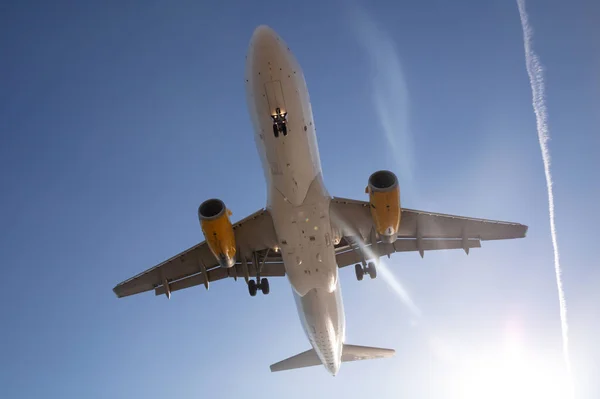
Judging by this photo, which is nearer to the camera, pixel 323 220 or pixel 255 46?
pixel 255 46

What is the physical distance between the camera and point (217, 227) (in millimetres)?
17094

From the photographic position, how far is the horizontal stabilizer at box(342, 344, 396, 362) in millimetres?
27109

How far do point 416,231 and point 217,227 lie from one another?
27.0 ft

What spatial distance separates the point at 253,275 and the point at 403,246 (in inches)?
256

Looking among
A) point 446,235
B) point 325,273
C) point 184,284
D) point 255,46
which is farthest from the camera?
point 184,284

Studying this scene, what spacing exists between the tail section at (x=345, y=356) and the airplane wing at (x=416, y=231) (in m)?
7.63

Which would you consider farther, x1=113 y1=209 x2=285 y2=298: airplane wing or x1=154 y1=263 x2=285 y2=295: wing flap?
x1=154 y1=263 x2=285 y2=295: wing flap

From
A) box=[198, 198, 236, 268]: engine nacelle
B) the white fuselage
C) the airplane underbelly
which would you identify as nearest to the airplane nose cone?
the white fuselage

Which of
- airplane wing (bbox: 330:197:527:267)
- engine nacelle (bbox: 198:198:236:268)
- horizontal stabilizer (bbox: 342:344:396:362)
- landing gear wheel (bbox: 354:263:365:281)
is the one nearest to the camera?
engine nacelle (bbox: 198:198:236:268)

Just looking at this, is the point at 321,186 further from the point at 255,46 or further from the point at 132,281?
the point at 132,281

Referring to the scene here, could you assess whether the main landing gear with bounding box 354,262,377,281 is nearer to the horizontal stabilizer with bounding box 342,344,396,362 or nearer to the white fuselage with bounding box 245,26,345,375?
the white fuselage with bounding box 245,26,345,375

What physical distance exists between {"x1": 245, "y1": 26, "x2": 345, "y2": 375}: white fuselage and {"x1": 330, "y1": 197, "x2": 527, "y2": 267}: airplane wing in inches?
54.2

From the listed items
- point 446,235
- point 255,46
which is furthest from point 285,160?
point 446,235

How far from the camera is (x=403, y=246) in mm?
21844
